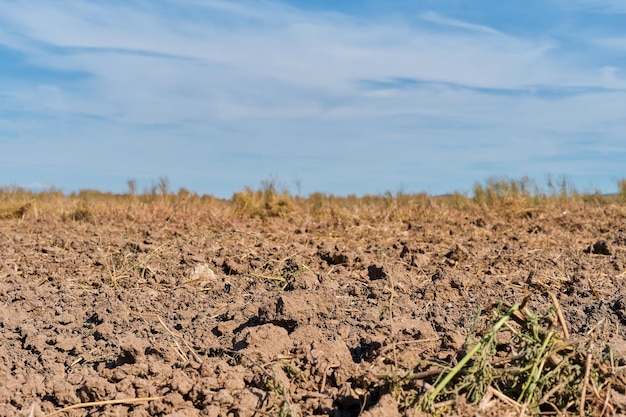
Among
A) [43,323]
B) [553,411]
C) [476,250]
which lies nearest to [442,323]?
[553,411]

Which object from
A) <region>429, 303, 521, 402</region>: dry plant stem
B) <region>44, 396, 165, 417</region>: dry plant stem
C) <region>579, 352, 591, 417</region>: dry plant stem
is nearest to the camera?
<region>429, 303, 521, 402</region>: dry plant stem

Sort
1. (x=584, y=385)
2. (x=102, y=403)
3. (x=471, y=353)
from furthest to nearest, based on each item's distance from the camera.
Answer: (x=102, y=403), (x=584, y=385), (x=471, y=353)

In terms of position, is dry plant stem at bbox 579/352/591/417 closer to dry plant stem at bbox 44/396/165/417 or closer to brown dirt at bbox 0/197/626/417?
brown dirt at bbox 0/197/626/417

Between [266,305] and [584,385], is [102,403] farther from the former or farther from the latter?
[584,385]

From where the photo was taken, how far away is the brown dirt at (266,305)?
9.21 feet

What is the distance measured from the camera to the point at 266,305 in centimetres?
359

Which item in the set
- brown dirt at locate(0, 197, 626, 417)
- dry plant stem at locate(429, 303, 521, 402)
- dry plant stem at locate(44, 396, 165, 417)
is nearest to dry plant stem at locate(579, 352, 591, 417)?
brown dirt at locate(0, 197, 626, 417)

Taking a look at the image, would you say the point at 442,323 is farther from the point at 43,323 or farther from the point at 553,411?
the point at 43,323

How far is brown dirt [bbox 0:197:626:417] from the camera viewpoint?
9.21ft

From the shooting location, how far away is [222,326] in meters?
3.73

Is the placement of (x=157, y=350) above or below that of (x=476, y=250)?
below

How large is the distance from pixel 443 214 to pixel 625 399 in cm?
680

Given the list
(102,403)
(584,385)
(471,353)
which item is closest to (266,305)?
(102,403)

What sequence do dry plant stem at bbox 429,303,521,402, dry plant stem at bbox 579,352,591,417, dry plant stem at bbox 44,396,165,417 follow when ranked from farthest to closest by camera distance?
dry plant stem at bbox 44,396,165,417, dry plant stem at bbox 579,352,591,417, dry plant stem at bbox 429,303,521,402
